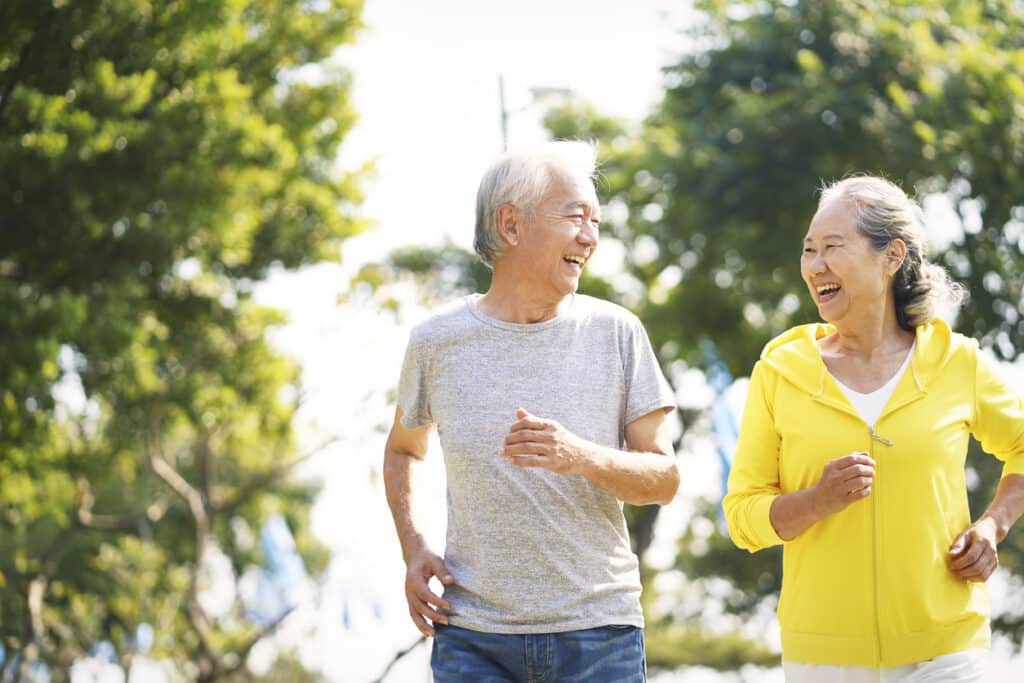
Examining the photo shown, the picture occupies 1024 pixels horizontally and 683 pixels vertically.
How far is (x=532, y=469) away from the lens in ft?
9.99

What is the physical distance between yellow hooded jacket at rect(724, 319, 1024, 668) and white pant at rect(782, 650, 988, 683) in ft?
0.07

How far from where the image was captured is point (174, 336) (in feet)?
57.0

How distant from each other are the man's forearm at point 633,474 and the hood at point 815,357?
0.46 meters

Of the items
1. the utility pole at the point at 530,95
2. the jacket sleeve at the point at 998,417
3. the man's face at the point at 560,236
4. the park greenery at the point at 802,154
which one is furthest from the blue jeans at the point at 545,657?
the utility pole at the point at 530,95

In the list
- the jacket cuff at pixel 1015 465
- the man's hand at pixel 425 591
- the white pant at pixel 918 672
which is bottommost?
the white pant at pixel 918 672

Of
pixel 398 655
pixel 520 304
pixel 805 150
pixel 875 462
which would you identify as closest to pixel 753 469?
pixel 875 462

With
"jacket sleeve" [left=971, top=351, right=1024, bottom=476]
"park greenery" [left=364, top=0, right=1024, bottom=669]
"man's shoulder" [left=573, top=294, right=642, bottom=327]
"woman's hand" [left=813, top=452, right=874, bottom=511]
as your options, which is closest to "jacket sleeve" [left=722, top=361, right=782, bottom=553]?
"woman's hand" [left=813, top=452, right=874, bottom=511]

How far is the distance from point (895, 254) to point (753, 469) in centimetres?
65

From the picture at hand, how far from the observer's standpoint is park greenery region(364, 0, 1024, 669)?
13.8 meters

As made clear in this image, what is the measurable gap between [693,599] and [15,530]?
49.0ft

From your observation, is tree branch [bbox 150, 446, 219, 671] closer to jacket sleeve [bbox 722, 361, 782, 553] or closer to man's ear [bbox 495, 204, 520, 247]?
jacket sleeve [bbox 722, 361, 782, 553]

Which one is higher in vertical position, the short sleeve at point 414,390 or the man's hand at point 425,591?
the short sleeve at point 414,390

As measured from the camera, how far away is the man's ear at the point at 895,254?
3334 millimetres

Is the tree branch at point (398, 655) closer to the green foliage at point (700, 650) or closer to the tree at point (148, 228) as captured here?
the tree at point (148, 228)
